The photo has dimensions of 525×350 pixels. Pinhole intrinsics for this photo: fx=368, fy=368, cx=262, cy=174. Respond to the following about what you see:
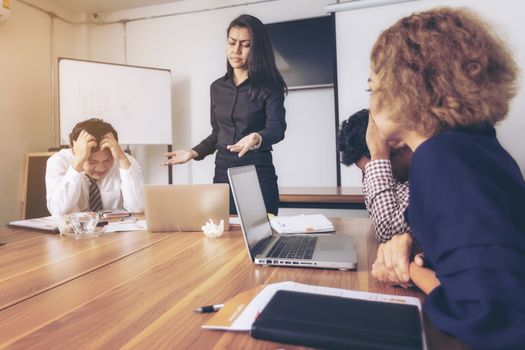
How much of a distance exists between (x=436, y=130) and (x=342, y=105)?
2183 millimetres

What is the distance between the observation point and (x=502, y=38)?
694 mm

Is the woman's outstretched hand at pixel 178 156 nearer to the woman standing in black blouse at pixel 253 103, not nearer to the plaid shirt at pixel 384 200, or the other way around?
the woman standing in black blouse at pixel 253 103

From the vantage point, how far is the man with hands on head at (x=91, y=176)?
1631 mm

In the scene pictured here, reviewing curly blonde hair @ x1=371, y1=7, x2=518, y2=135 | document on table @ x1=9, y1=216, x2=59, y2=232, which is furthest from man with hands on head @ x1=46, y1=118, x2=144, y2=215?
curly blonde hair @ x1=371, y1=7, x2=518, y2=135

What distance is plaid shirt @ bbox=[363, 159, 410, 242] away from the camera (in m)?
1.00

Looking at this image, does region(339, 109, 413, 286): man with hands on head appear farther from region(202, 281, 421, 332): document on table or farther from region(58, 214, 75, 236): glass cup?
region(58, 214, 75, 236): glass cup

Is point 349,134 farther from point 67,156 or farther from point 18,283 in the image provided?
point 67,156

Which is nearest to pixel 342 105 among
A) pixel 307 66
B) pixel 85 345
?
pixel 307 66

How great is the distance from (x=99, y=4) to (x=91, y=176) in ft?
7.82

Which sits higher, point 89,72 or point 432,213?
point 89,72

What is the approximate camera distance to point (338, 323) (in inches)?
19.4

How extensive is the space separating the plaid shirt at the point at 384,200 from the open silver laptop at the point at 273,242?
0.10 m

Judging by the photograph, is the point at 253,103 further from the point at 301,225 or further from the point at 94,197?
the point at 94,197

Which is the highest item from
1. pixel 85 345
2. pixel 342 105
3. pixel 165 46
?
pixel 165 46
